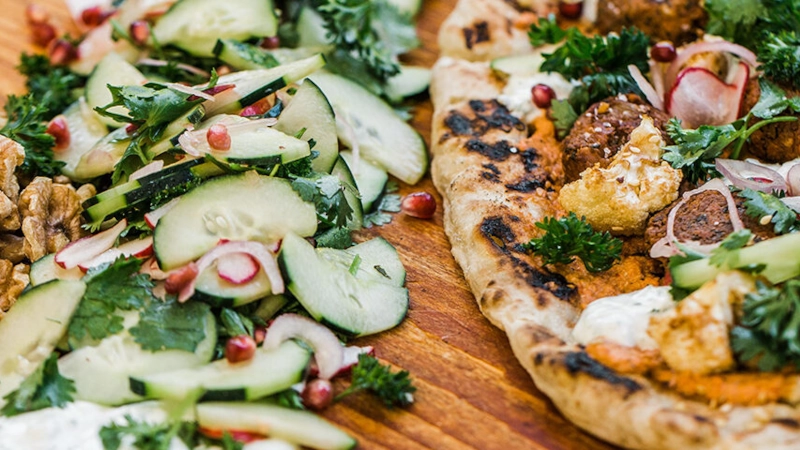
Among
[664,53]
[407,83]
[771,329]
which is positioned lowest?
[407,83]

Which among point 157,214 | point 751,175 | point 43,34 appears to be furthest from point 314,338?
point 43,34

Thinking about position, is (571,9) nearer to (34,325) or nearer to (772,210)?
(772,210)

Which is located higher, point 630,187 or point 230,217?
point 630,187

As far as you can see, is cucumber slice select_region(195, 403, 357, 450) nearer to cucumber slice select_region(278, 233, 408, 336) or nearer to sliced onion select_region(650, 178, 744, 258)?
cucumber slice select_region(278, 233, 408, 336)

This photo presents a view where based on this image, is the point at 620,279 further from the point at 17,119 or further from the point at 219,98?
the point at 17,119

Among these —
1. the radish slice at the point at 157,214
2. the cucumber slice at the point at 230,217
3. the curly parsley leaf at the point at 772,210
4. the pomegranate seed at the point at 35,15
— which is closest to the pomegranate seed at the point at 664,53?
the curly parsley leaf at the point at 772,210

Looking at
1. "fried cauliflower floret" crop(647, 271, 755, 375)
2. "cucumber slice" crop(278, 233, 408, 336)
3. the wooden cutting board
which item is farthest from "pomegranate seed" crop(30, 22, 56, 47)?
"fried cauliflower floret" crop(647, 271, 755, 375)

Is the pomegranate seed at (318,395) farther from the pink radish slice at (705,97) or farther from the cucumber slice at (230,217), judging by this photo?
the pink radish slice at (705,97)
